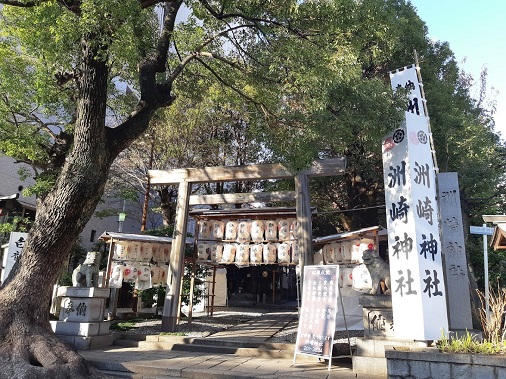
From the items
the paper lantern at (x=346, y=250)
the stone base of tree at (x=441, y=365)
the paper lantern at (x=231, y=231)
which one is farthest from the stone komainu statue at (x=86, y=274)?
the stone base of tree at (x=441, y=365)

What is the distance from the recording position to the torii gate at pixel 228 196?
10.9 m

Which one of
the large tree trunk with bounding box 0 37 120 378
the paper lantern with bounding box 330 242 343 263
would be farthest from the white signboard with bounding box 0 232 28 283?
the paper lantern with bounding box 330 242 343 263

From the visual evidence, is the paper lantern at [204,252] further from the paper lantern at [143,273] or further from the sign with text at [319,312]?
the sign with text at [319,312]

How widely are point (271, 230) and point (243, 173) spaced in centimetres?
208

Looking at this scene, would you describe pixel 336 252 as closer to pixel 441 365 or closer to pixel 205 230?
pixel 205 230

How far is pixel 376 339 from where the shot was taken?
727cm

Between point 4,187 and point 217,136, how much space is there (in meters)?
10.1

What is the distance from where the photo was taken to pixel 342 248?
11.6m

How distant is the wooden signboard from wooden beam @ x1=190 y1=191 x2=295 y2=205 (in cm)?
422

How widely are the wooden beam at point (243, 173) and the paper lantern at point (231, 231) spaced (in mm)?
1601

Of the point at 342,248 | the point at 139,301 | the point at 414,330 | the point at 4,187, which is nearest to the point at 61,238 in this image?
the point at 414,330

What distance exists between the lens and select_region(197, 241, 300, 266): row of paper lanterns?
12.0m

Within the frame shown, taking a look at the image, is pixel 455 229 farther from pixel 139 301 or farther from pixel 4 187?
pixel 4 187

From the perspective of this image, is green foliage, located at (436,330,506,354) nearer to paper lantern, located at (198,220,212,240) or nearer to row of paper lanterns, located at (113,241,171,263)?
paper lantern, located at (198,220,212,240)
